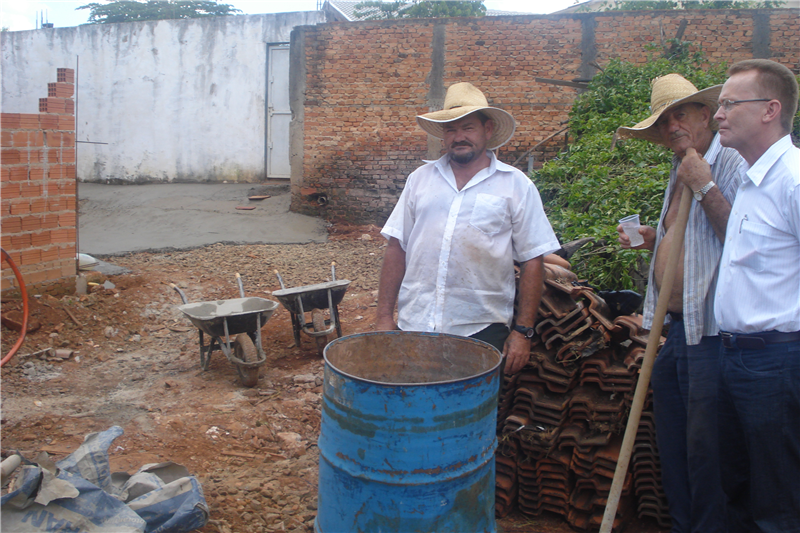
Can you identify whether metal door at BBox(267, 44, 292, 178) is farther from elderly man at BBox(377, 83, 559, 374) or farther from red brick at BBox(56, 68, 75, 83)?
elderly man at BBox(377, 83, 559, 374)

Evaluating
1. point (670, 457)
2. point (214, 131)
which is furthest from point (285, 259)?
point (214, 131)

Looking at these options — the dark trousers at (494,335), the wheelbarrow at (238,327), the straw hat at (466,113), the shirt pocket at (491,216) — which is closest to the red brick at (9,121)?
the wheelbarrow at (238,327)

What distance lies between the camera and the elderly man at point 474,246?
9.28 ft

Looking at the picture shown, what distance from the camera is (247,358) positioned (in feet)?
17.0

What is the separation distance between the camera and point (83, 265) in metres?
7.69

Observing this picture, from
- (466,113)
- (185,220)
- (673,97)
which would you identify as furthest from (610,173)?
(185,220)

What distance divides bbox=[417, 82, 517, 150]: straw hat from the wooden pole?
3.28 feet

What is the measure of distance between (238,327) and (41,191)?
318cm

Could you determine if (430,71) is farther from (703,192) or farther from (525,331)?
(703,192)

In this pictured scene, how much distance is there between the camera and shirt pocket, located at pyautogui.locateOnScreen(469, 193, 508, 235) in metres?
2.82

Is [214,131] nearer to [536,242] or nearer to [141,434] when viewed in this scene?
[141,434]

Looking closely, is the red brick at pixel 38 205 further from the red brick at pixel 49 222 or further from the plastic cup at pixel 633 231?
the plastic cup at pixel 633 231

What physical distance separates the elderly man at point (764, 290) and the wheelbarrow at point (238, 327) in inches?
149

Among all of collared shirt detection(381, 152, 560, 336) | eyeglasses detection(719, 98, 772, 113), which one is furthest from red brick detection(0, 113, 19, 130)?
eyeglasses detection(719, 98, 772, 113)
